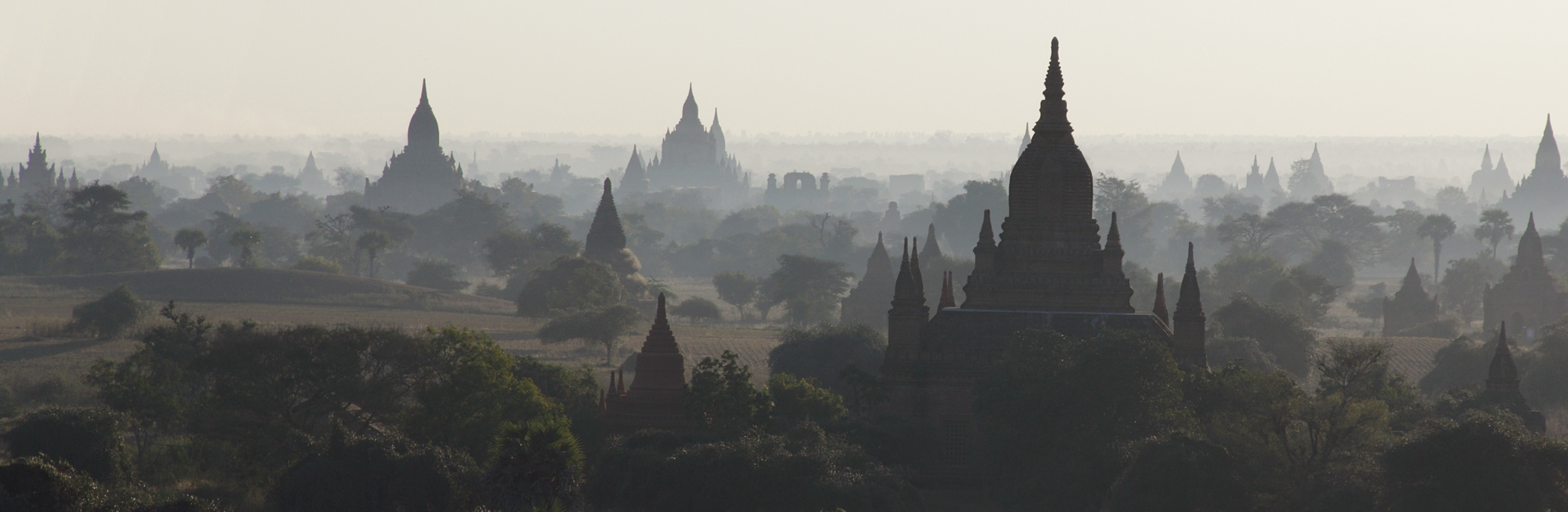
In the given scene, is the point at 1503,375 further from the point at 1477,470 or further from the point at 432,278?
the point at 432,278

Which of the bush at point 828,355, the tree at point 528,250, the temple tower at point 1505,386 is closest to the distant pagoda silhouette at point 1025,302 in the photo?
the bush at point 828,355

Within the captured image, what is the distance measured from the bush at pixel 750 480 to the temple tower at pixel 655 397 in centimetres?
364

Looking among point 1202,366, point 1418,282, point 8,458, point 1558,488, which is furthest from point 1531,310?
point 8,458

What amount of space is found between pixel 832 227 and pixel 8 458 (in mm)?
163414

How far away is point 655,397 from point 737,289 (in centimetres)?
6991

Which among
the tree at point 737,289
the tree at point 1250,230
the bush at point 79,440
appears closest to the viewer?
the bush at point 79,440

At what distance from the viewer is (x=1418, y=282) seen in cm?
8888

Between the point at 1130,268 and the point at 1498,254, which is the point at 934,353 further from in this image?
the point at 1498,254

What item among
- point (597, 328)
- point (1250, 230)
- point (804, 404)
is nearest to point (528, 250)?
point (597, 328)

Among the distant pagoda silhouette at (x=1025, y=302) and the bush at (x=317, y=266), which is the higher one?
→ the distant pagoda silhouette at (x=1025, y=302)

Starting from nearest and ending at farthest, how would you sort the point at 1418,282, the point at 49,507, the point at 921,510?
the point at 49,507 → the point at 921,510 → the point at 1418,282

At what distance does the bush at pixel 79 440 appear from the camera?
3266 cm

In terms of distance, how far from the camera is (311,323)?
6769 centimetres

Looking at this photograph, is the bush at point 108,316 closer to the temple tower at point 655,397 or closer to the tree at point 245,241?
the temple tower at point 655,397
